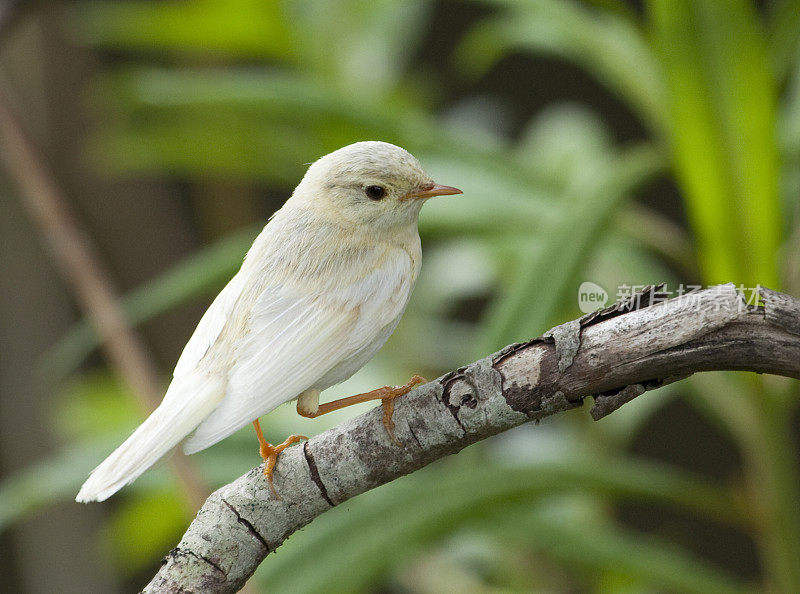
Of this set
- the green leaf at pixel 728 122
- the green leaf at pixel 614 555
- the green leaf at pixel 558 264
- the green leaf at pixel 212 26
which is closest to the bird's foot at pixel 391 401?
the green leaf at pixel 558 264

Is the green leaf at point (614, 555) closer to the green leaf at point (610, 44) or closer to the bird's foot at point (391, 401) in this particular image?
the green leaf at point (610, 44)

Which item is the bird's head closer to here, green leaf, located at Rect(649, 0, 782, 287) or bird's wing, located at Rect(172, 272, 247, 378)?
bird's wing, located at Rect(172, 272, 247, 378)

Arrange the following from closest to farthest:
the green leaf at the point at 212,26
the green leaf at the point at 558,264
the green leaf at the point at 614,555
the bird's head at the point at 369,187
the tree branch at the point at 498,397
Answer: the tree branch at the point at 498,397 → the bird's head at the point at 369,187 → the green leaf at the point at 558,264 → the green leaf at the point at 614,555 → the green leaf at the point at 212,26

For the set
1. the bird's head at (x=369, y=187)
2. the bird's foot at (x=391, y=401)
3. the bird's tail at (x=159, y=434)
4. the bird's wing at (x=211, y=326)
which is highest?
the bird's head at (x=369, y=187)

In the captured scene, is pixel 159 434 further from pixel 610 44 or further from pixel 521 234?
pixel 610 44

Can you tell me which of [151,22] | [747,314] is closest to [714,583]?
[747,314]

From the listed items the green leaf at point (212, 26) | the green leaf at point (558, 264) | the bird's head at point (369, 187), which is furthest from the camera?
the green leaf at point (212, 26)

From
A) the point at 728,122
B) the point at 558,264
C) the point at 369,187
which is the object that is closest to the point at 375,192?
the point at 369,187
